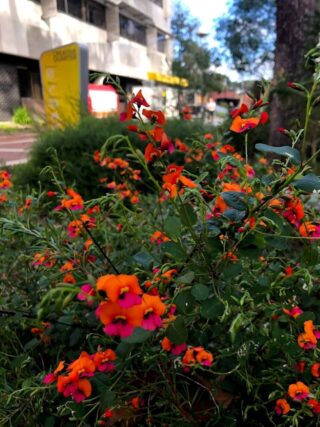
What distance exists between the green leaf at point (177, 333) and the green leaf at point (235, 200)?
0.78 ft

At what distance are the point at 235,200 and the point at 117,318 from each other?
13.0 inches

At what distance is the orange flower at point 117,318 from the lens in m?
0.50

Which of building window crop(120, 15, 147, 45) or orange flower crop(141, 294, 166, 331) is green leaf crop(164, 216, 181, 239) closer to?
orange flower crop(141, 294, 166, 331)

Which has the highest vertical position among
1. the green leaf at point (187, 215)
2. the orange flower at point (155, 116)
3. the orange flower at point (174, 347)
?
the orange flower at point (155, 116)

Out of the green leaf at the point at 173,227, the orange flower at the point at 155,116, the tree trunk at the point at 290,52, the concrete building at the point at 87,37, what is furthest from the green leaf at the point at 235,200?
the concrete building at the point at 87,37

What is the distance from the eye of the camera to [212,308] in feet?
2.22

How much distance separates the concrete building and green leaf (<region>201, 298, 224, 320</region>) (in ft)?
33.5

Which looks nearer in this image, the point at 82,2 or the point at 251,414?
the point at 251,414

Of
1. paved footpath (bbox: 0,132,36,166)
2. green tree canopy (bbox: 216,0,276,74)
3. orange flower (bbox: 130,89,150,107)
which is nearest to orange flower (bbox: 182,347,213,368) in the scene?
orange flower (bbox: 130,89,150,107)

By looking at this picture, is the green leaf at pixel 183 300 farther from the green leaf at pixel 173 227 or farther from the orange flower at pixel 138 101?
the orange flower at pixel 138 101

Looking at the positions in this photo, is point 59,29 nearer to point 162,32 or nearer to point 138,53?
point 138,53

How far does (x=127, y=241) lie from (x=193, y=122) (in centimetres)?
374

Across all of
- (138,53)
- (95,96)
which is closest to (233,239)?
(95,96)

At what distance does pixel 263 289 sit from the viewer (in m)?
0.75
